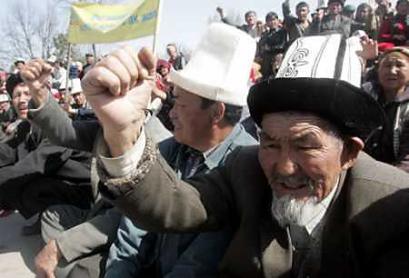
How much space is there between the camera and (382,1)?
7594 mm

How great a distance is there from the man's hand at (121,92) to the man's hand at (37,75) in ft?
4.75

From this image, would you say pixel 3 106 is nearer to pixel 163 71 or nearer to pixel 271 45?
pixel 163 71

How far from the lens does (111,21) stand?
447 cm

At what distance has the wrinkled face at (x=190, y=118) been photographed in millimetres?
2393

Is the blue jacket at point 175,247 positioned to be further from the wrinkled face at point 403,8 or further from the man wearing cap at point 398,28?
the wrinkled face at point 403,8

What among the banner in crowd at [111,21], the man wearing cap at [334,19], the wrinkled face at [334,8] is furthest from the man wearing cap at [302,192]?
the wrinkled face at [334,8]

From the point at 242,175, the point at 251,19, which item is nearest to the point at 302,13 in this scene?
the point at 251,19

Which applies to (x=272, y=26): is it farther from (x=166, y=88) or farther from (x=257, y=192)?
(x=257, y=192)

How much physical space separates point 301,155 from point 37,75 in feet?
5.38

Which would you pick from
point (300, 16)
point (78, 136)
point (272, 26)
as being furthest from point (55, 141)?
point (272, 26)

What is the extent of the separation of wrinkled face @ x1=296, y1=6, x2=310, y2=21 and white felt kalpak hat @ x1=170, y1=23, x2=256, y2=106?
17.3 feet

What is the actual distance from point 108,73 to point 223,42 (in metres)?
1.34

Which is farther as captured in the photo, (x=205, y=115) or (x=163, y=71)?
(x=163, y=71)

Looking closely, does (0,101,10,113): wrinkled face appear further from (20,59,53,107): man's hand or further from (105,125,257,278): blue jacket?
(105,125,257,278): blue jacket
